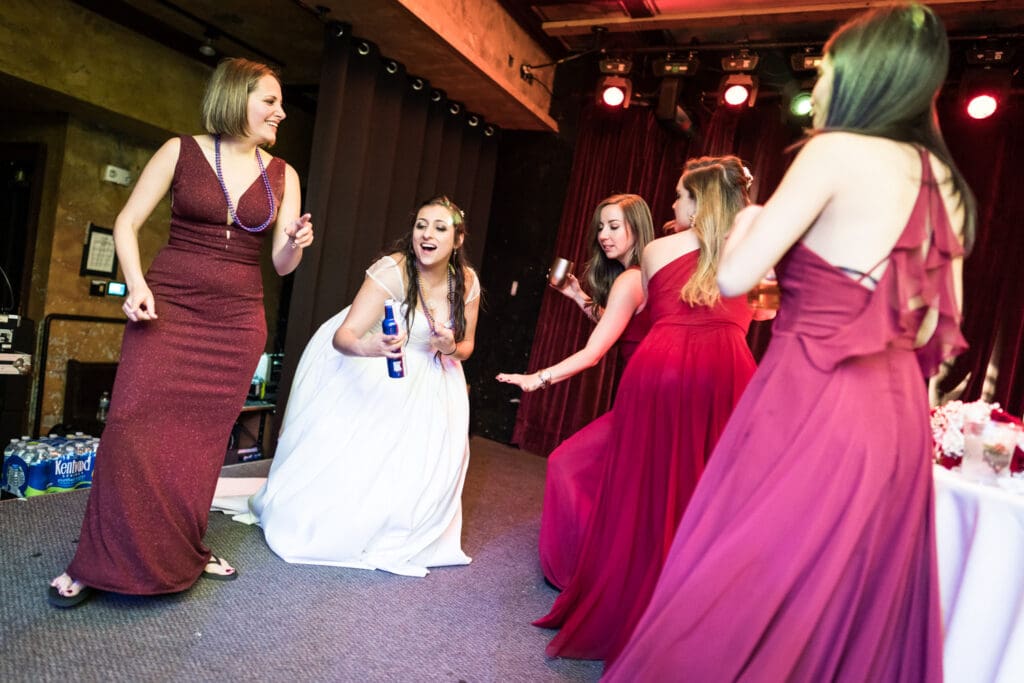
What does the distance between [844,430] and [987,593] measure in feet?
2.12

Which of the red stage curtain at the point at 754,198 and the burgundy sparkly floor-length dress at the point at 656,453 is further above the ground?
the red stage curtain at the point at 754,198

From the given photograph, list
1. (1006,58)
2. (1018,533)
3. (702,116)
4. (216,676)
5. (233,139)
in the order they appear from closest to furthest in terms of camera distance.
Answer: (1018,533)
(216,676)
(233,139)
(1006,58)
(702,116)

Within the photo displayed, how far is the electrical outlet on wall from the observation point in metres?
5.62

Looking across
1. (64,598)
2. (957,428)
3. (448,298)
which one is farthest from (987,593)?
(64,598)

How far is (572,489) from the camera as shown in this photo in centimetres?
263

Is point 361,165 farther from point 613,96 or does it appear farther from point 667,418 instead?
point 667,418

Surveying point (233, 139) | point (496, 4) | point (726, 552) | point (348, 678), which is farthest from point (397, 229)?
point (726, 552)

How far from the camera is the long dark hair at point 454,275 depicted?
2.80 meters

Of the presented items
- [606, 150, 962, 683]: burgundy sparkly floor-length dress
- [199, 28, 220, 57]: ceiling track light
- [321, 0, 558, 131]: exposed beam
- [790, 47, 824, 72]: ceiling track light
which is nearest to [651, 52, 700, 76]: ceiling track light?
[790, 47, 824, 72]: ceiling track light

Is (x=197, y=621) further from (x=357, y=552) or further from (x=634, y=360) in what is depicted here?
(x=634, y=360)

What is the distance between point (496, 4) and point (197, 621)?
14.5 feet

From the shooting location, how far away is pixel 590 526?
7.41ft

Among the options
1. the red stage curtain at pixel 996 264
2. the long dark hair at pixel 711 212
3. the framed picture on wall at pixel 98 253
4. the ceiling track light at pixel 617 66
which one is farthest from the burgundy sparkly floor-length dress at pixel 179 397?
the red stage curtain at pixel 996 264

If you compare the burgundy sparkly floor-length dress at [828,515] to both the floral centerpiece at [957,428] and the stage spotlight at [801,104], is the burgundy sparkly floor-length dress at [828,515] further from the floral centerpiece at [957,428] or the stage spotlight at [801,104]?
the stage spotlight at [801,104]
